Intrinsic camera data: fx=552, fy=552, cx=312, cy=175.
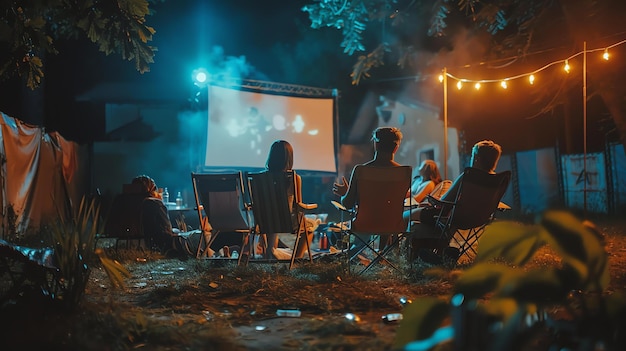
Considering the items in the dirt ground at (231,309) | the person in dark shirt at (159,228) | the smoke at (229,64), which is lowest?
the dirt ground at (231,309)

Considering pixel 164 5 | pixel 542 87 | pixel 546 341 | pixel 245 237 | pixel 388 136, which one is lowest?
pixel 546 341

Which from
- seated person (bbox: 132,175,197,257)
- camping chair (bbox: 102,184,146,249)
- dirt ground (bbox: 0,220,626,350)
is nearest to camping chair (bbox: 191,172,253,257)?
dirt ground (bbox: 0,220,626,350)

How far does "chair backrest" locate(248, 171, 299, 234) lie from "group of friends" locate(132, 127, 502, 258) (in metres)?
0.09

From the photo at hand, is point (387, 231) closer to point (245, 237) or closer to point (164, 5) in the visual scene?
point (245, 237)

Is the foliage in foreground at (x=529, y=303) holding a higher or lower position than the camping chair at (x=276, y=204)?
lower

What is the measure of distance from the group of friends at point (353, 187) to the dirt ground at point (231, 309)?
1.98ft

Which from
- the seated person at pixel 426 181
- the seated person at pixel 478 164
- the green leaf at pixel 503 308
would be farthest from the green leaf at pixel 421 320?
the seated person at pixel 426 181

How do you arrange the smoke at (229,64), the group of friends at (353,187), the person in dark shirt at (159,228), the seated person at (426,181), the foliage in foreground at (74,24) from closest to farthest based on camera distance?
the foliage in foreground at (74,24) → the group of friends at (353,187) → the person in dark shirt at (159,228) → the seated person at (426,181) → the smoke at (229,64)

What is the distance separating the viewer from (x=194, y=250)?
587cm

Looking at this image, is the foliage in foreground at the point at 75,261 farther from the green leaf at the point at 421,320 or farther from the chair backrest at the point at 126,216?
the chair backrest at the point at 126,216

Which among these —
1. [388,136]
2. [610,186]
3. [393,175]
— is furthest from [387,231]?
[610,186]

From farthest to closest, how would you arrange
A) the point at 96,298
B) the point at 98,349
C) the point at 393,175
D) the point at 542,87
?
the point at 542,87, the point at 393,175, the point at 96,298, the point at 98,349

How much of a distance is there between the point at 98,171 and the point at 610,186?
12.9 metres

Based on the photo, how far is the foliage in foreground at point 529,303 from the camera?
1683mm
